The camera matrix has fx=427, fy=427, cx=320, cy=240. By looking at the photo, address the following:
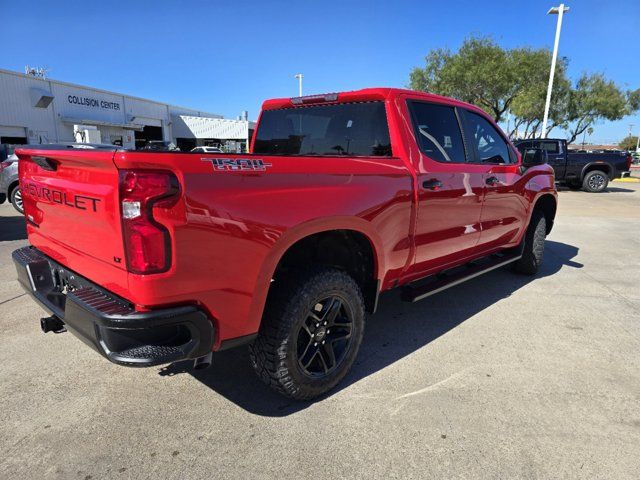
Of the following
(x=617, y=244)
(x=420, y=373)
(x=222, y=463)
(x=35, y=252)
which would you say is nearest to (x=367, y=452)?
(x=222, y=463)

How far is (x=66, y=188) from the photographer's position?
2.27 m

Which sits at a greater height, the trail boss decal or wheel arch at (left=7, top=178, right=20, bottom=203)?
the trail boss decal

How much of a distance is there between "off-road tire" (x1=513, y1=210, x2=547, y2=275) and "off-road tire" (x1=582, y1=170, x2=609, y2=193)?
13.4 metres

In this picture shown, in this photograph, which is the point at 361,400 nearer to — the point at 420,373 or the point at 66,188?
the point at 420,373

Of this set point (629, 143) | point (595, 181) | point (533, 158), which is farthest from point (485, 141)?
point (629, 143)

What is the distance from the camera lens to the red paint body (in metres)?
1.85

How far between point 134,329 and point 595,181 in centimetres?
1881

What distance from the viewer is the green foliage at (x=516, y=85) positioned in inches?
1052

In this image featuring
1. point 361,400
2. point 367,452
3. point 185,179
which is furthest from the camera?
point 361,400

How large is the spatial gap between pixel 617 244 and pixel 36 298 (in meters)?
8.57

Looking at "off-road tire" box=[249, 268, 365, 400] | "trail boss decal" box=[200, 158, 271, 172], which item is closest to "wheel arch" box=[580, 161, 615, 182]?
"off-road tire" box=[249, 268, 365, 400]

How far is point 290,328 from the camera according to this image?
2.36 metres

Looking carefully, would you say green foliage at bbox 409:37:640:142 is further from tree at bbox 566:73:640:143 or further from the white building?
the white building

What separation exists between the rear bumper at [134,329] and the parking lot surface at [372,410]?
53 centimetres
